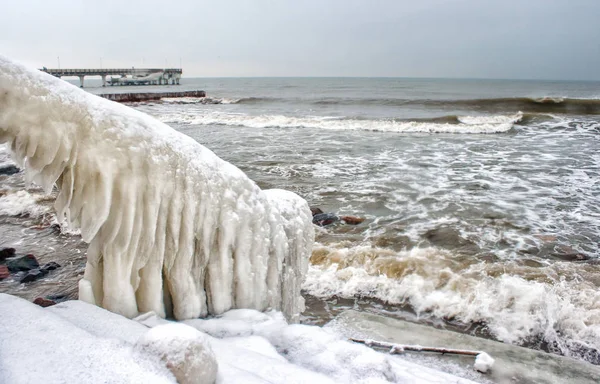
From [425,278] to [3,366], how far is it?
6788 mm

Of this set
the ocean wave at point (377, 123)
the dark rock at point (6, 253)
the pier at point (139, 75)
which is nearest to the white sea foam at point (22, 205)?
the dark rock at point (6, 253)

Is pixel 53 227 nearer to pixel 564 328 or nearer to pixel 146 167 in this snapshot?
pixel 146 167

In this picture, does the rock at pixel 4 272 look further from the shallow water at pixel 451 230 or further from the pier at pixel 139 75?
the pier at pixel 139 75

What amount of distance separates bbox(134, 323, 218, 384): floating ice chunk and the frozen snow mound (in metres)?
1.12

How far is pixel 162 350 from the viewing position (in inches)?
98.3

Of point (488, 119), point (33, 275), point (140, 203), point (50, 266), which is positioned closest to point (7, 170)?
point (50, 266)

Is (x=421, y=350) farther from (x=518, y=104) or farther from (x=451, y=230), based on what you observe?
(x=518, y=104)

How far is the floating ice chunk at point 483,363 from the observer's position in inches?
170

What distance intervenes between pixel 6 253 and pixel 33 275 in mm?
1262

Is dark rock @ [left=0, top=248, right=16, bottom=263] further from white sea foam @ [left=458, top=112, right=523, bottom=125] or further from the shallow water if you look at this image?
white sea foam @ [left=458, top=112, right=523, bottom=125]

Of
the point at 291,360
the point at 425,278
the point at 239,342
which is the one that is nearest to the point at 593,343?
the point at 425,278

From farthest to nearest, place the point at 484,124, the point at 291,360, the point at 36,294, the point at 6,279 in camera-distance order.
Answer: the point at 484,124 < the point at 6,279 < the point at 36,294 < the point at 291,360

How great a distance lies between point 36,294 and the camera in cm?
705

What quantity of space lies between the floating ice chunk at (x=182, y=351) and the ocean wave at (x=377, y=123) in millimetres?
27424
